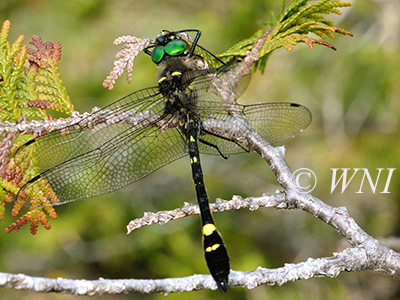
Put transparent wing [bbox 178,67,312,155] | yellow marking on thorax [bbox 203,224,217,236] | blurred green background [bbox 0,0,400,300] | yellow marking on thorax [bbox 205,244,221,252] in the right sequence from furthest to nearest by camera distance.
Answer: blurred green background [bbox 0,0,400,300], transparent wing [bbox 178,67,312,155], yellow marking on thorax [bbox 203,224,217,236], yellow marking on thorax [bbox 205,244,221,252]

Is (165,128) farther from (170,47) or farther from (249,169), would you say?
(249,169)

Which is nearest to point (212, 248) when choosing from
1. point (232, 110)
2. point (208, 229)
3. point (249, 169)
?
point (208, 229)

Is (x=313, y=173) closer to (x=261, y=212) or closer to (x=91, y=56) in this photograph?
(x=261, y=212)

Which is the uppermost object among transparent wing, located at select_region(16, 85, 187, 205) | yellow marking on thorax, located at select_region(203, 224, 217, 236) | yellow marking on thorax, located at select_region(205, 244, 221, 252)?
transparent wing, located at select_region(16, 85, 187, 205)

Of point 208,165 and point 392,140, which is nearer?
point 392,140

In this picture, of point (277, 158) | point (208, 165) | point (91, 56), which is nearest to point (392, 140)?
point (208, 165)

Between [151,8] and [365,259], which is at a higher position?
[151,8]

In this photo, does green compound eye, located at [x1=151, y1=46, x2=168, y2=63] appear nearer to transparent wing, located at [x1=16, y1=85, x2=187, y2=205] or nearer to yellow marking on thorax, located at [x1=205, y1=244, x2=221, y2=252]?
transparent wing, located at [x1=16, y1=85, x2=187, y2=205]

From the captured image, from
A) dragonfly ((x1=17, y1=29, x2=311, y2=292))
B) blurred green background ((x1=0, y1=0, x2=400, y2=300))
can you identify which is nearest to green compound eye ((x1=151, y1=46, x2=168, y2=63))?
dragonfly ((x1=17, y1=29, x2=311, y2=292))
